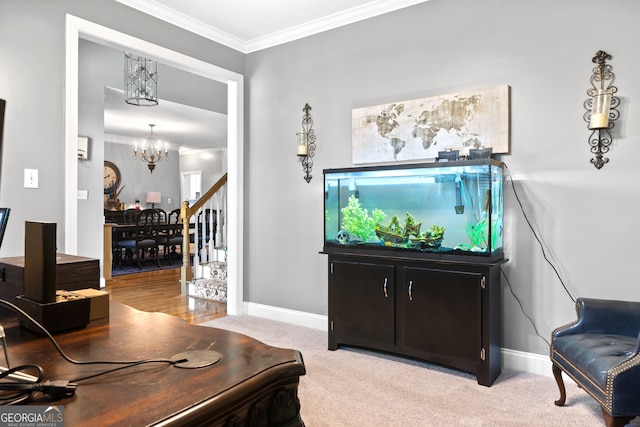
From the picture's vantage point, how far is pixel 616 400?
5.76 feet

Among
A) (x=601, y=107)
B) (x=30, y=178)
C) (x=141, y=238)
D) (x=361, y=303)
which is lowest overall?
(x=361, y=303)

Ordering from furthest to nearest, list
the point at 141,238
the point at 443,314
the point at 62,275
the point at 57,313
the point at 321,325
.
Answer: the point at 141,238, the point at 321,325, the point at 443,314, the point at 62,275, the point at 57,313

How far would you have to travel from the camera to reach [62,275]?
4.96 feet

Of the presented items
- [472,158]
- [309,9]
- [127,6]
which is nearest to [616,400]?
[472,158]

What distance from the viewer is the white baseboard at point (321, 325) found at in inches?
109

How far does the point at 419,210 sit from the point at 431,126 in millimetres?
736

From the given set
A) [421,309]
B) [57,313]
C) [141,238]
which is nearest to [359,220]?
[421,309]

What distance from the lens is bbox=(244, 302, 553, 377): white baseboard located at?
2.77 metres

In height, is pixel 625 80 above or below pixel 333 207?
above

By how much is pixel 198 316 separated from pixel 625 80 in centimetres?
395

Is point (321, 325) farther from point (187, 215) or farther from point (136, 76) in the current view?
point (136, 76)

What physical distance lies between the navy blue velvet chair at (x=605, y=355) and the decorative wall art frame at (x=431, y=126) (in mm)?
1182

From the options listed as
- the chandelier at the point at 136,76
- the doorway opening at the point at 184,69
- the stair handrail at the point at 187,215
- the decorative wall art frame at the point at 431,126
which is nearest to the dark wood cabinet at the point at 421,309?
the decorative wall art frame at the point at 431,126

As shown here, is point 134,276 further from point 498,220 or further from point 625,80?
point 625,80
